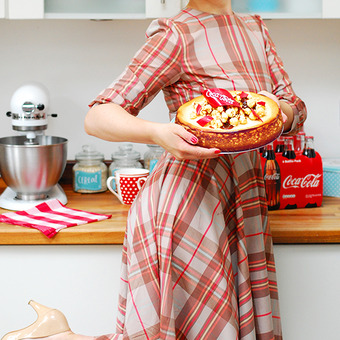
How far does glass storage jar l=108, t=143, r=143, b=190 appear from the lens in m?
2.02

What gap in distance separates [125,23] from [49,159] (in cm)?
62

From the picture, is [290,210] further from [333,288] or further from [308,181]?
[333,288]

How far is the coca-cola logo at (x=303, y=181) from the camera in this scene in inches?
70.3

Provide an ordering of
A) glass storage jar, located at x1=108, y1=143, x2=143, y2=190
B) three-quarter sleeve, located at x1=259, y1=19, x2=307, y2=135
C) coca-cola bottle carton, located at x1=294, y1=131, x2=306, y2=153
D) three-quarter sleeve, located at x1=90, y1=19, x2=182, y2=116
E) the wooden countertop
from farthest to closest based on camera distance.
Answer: glass storage jar, located at x1=108, y1=143, x2=143, y2=190 → coca-cola bottle carton, located at x1=294, y1=131, x2=306, y2=153 → the wooden countertop → three-quarter sleeve, located at x1=259, y1=19, x2=307, y2=135 → three-quarter sleeve, located at x1=90, y1=19, x2=182, y2=116

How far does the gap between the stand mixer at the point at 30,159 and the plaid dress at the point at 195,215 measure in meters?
0.58

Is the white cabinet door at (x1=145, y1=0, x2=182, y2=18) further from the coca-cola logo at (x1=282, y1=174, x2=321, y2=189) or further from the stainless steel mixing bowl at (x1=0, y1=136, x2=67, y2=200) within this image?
the coca-cola logo at (x1=282, y1=174, x2=321, y2=189)

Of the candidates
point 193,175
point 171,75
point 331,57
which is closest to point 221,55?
point 171,75

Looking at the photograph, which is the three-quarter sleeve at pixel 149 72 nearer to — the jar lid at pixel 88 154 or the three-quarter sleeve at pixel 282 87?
the three-quarter sleeve at pixel 282 87

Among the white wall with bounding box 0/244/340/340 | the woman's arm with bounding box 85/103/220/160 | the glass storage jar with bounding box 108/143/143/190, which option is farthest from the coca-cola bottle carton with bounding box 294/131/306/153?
the woman's arm with bounding box 85/103/220/160

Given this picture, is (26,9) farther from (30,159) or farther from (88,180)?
(88,180)

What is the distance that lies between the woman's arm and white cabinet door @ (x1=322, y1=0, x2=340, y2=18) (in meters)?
0.90

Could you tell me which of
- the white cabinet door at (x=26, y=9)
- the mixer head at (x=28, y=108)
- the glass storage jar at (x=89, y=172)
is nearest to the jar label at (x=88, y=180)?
the glass storage jar at (x=89, y=172)

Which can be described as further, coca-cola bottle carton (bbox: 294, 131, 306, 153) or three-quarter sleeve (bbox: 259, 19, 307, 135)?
coca-cola bottle carton (bbox: 294, 131, 306, 153)

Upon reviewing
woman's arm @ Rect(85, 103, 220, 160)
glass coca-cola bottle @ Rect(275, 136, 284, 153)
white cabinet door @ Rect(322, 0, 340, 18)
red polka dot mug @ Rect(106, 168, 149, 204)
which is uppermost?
white cabinet door @ Rect(322, 0, 340, 18)
